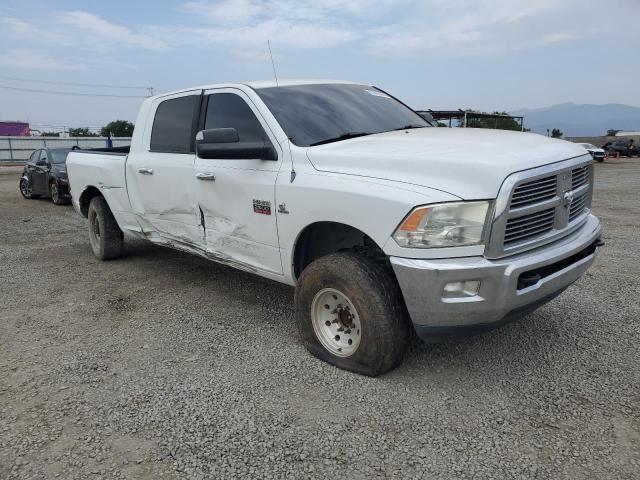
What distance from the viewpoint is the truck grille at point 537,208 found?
2803 millimetres

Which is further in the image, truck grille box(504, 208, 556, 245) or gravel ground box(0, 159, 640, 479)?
A: truck grille box(504, 208, 556, 245)

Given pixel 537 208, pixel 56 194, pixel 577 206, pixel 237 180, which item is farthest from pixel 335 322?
pixel 56 194

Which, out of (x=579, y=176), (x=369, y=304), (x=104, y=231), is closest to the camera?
(x=369, y=304)

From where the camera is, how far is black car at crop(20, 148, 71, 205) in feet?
41.9

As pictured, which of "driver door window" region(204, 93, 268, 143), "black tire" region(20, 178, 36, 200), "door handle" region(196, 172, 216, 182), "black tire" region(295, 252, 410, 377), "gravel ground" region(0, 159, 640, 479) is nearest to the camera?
"gravel ground" region(0, 159, 640, 479)

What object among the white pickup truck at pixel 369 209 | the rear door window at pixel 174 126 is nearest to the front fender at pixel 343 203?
the white pickup truck at pixel 369 209

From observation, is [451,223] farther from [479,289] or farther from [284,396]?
[284,396]

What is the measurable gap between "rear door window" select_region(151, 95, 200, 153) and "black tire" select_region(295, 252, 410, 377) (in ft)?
6.64

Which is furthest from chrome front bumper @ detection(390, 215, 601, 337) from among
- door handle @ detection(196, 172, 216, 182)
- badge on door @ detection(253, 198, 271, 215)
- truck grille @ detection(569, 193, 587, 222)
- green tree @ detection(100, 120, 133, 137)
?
green tree @ detection(100, 120, 133, 137)

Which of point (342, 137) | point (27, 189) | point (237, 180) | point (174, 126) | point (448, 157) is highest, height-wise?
point (174, 126)

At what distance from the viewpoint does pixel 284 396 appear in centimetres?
318

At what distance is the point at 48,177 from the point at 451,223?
12839 mm

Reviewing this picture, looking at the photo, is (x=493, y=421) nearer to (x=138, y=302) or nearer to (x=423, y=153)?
(x=423, y=153)

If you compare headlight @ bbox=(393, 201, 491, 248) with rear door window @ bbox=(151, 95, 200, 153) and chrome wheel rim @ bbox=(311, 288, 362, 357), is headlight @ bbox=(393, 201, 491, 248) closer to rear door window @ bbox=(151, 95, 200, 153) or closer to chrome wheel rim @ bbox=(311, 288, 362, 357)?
chrome wheel rim @ bbox=(311, 288, 362, 357)
